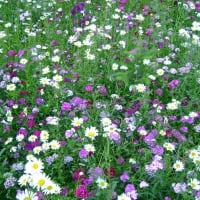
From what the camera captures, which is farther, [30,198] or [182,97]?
[182,97]

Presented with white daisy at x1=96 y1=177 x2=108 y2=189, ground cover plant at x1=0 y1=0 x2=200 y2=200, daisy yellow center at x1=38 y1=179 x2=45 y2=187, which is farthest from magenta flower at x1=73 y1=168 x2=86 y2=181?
daisy yellow center at x1=38 y1=179 x2=45 y2=187

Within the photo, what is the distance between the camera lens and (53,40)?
4.09m

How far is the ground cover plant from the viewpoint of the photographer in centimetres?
245

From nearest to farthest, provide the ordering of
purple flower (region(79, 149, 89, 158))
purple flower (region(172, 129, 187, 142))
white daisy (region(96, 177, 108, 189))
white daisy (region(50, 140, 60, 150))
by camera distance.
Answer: white daisy (region(96, 177, 108, 189)) → purple flower (region(79, 149, 89, 158)) → white daisy (region(50, 140, 60, 150)) → purple flower (region(172, 129, 187, 142))

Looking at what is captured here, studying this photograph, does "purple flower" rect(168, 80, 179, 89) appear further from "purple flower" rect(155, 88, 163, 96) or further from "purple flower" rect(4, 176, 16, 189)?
"purple flower" rect(4, 176, 16, 189)

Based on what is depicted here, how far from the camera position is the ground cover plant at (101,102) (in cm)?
245

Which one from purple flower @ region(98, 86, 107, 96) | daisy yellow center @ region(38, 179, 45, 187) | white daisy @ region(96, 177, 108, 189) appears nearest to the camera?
daisy yellow center @ region(38, 179, 45, 187)

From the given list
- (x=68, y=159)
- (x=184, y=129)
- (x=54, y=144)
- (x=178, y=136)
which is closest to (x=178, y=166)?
(x=178, y=136)

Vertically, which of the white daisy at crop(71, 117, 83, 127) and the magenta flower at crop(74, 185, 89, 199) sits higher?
the magenta flower at crop(74, 185, 89, 199)

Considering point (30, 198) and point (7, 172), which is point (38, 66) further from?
point (30, 198)

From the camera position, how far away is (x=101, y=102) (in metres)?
3.15

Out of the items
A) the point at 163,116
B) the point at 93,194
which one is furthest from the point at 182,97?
the point at 93,194

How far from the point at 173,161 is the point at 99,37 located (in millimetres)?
1705

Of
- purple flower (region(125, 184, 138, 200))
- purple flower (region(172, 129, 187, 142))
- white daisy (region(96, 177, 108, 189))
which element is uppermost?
white daisy (region(96, 177, 108, 189))
